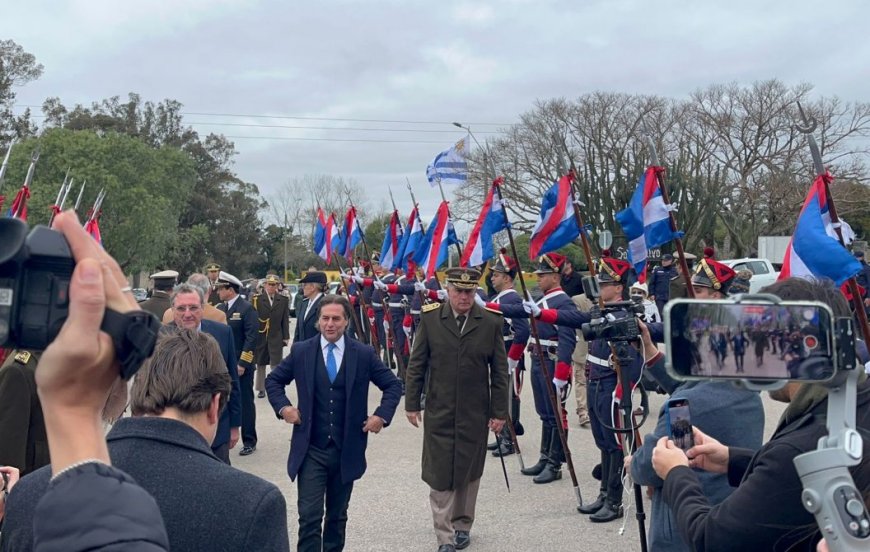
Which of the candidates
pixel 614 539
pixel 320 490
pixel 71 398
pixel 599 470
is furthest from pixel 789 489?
pixel 599 470

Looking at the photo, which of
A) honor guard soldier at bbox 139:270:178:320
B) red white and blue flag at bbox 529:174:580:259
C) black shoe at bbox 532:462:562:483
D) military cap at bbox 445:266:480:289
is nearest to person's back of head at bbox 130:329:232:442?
military cap at bbox 445:266:480:289

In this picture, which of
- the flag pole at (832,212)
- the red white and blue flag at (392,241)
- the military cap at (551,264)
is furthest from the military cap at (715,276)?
the red white and blue flag at (392,241)

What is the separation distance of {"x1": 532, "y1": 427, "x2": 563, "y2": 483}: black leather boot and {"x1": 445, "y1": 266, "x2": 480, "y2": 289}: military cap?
233cm

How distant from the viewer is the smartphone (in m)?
2.74

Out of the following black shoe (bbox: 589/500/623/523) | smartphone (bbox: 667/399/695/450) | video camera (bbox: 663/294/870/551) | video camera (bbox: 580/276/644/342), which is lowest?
black shoe (bbox: 589/500/623/523)

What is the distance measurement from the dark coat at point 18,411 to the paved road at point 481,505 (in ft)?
8.12

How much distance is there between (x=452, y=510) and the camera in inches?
243

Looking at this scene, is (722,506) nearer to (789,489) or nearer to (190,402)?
(789,489)

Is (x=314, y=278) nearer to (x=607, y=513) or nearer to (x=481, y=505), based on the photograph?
(x=481, y=505)

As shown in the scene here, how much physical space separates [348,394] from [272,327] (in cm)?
759

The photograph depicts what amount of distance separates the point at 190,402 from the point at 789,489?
1.55m

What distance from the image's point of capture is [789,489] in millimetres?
2186

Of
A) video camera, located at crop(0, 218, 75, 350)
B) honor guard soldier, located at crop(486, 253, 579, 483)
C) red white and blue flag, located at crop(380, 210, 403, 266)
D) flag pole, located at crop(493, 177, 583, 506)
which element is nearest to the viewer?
video camera, located at crop(0, 218, 75, 350)

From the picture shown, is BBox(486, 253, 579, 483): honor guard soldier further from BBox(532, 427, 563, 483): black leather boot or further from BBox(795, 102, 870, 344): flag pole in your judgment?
BBox(795, 102, 870, 344): flag pole
